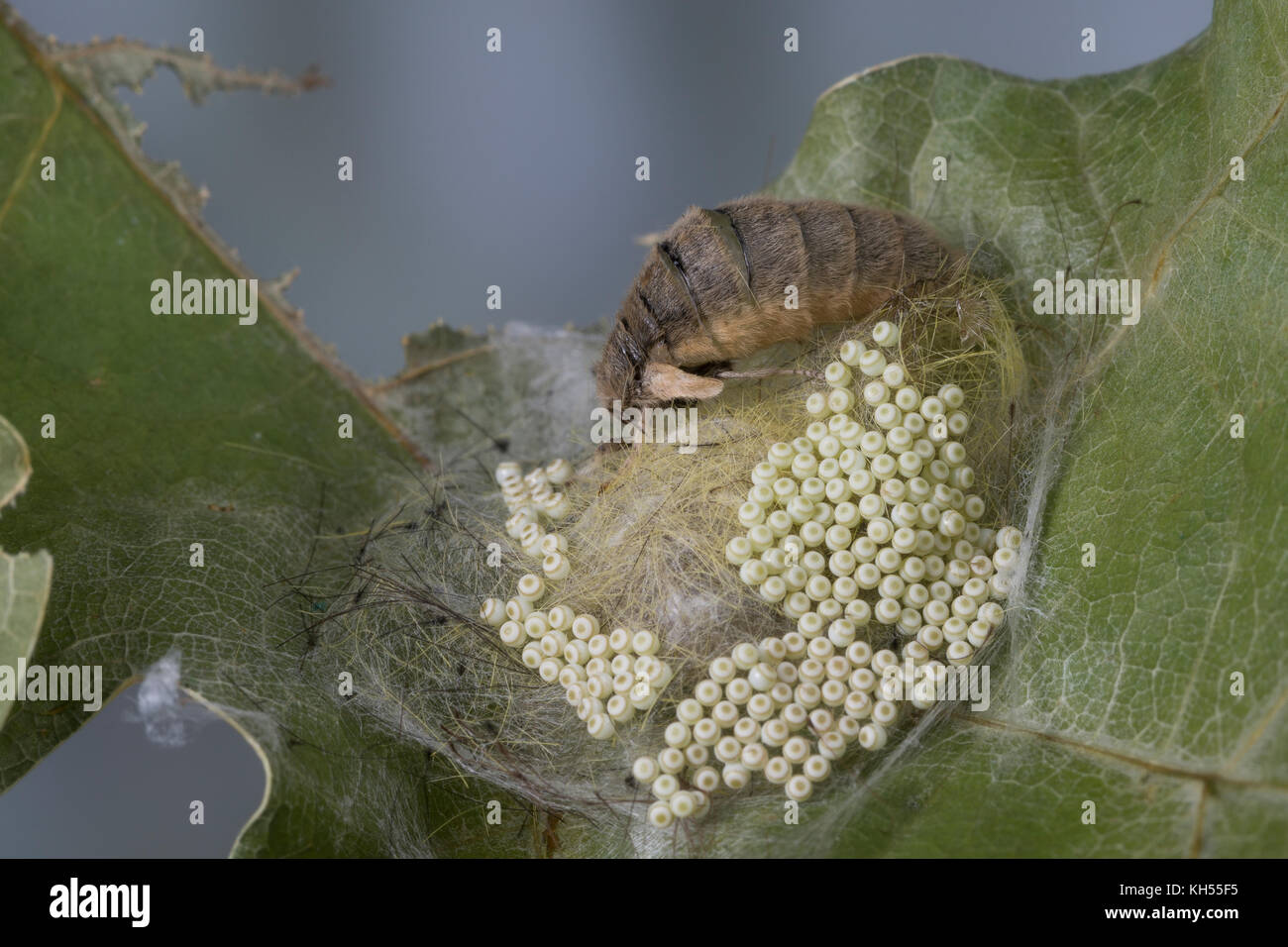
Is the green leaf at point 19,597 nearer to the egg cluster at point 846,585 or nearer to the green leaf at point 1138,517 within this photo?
the egg cluster at point 846,585

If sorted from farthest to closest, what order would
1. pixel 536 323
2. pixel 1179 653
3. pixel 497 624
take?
pixel 536 323
pixel 497 624
pixel 1179 653

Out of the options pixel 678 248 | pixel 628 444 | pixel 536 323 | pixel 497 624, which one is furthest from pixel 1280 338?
pixel 536 323

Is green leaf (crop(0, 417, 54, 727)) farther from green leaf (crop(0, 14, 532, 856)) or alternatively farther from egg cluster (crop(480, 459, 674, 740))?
egg cluster (crop(480, 459, 674, 740))

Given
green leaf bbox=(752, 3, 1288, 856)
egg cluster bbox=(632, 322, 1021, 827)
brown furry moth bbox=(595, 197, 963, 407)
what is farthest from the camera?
brown furry moth bbox=(595, 197, 963, 407)

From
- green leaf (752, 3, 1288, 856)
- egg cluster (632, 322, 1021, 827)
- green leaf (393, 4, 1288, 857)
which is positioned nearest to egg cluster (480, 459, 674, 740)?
egg cluster (632, 322, 1021, 827)

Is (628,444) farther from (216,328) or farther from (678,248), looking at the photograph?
(216,328)

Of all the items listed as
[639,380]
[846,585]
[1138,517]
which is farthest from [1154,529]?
[639,380]

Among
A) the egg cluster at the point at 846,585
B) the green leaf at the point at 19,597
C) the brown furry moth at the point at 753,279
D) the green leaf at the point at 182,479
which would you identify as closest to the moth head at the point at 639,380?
the brown furry moth at the point at 753,279

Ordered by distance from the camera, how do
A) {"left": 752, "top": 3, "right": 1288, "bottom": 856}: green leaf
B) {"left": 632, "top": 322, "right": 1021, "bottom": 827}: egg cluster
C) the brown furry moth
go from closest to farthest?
1. {"left": 752, "top": 3, "right": 1288, "bottom": 856}: green leaf
2. {"left": 632, "top": 322, "right": 1021, "bottom": 827}: egg cluster
3. the brown furry moth
